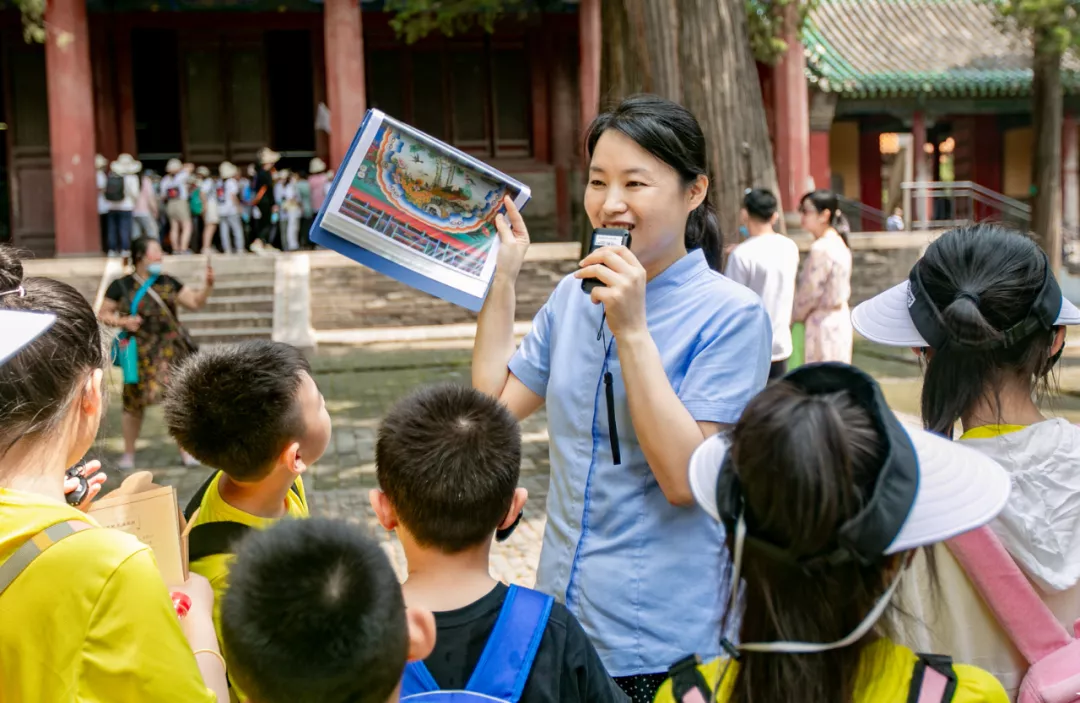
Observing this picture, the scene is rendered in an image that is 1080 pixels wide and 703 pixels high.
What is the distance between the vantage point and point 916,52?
23.5 m

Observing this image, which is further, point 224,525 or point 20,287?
point 224,525

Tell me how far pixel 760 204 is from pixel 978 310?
4.62m

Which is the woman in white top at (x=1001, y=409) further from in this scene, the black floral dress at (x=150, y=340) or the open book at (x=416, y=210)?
the black floral dress at (x=150, y=340)

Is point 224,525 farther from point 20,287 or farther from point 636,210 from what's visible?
point 636,210

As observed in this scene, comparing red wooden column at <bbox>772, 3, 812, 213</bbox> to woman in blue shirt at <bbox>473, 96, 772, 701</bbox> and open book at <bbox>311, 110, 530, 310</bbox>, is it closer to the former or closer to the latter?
open book at <bbox>311, 110, 530, 310</bbox>

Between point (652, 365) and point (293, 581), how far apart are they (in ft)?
2.79

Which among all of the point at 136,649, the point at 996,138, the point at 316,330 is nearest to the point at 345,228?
the point at 136,649

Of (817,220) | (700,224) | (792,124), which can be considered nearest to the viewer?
(700,224)

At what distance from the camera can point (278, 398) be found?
2.22 metres

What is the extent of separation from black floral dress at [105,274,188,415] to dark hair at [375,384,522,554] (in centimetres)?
580

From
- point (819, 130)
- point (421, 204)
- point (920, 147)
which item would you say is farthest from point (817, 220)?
point (920, 147)

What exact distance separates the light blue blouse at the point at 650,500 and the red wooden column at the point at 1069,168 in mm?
Answer: 24372

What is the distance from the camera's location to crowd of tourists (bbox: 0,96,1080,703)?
4.63ft

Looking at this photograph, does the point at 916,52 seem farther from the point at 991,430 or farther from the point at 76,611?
the point at 76,611
